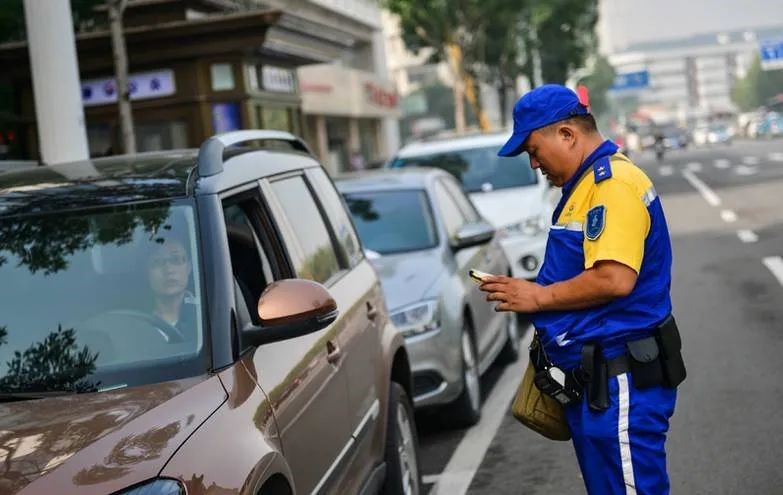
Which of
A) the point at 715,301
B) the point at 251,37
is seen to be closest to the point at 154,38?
the point at 251,37

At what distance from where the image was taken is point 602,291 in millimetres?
3725

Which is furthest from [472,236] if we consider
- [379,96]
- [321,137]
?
[379,96]

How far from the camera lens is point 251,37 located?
17625mm

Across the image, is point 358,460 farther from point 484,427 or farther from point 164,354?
point 484,427

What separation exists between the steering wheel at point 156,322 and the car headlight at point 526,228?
933cm

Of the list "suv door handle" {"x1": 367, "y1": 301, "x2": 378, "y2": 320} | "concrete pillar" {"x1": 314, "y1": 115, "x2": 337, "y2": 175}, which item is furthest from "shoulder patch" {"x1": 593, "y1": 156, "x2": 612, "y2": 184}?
"concrete pillar" {"x1": 314, "y1": 115, "x2": 337, "y2": 175}

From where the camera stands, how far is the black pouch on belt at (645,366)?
377 cm

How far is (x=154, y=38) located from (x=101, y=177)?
1373cm

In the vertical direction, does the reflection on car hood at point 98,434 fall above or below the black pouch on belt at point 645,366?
above

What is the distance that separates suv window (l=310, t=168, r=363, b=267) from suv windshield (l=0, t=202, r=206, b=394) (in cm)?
168

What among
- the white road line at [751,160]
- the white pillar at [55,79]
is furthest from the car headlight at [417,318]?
the white road line at [751,160]

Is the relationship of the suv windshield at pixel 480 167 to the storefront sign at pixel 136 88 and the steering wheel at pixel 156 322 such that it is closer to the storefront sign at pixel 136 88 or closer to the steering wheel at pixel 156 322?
the storefront sign at pixel 136 88

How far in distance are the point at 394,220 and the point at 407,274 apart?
1.00 meters

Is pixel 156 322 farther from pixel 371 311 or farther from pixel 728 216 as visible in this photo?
pixel 728 216
